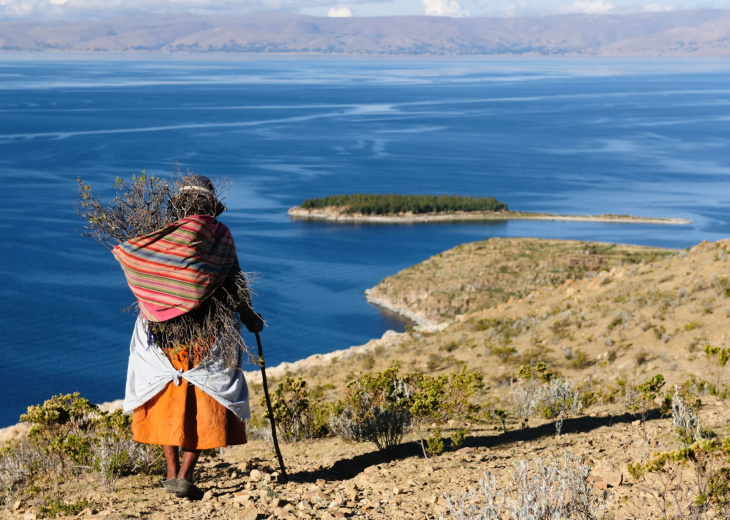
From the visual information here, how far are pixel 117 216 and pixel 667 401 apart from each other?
5187 millimetres

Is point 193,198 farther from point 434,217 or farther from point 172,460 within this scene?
point 434,217

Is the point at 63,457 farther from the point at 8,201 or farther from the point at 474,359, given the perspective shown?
the point at 8,201

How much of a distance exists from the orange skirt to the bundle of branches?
16cm

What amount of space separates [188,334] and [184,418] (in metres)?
0.56

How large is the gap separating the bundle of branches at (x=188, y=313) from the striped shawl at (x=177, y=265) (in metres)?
0.11

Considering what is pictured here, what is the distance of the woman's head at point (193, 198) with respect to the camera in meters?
5.36

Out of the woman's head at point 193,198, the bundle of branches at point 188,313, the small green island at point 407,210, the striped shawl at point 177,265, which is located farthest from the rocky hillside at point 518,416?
the small green island at point 407,210

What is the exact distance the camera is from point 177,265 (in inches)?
199

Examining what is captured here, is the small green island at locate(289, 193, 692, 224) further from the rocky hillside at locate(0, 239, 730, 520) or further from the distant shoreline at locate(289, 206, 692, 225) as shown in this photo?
the rocky hillside at locate(0, 239, 730, 520)

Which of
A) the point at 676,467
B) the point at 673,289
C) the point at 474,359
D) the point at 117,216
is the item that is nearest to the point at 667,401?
the point at 676,467

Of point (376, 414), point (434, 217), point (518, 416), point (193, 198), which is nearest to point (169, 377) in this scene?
point (193, 198)

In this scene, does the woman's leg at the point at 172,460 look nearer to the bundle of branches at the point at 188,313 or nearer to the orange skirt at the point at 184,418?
the orange skirt at the point at 184,418

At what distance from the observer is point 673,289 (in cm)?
1549

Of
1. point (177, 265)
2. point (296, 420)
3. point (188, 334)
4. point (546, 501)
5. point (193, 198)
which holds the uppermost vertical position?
point (193, 198)
